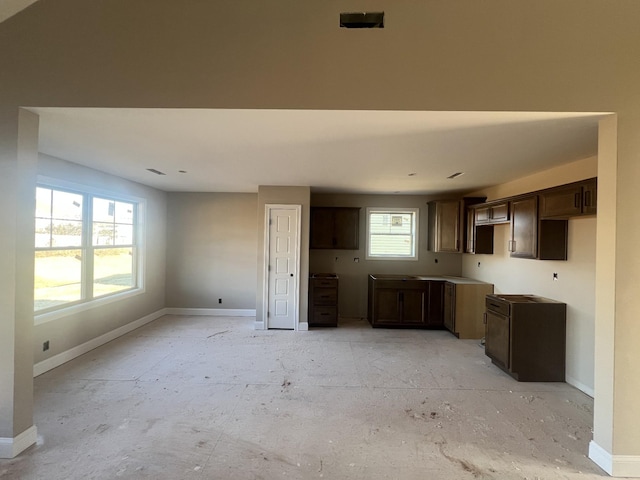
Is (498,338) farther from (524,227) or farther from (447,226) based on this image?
(447,226)

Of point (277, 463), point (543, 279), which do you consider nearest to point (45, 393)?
point (277, 463)

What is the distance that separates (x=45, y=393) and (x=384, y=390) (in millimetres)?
3352

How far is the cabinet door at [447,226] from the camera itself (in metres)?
5.31

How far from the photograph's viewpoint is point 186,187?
18.0 ft

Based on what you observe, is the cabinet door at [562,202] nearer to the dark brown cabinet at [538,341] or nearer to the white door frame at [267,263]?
the dark brown cabinet at [538,341]

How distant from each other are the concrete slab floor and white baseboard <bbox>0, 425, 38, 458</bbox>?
2.3 inches

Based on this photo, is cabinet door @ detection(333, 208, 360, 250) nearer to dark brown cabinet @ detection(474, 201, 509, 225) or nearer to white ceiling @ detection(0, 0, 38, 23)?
dark brown cabinet @ detection(474, 201, 509, 225)

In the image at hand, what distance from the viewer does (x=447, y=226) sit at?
5.38 m

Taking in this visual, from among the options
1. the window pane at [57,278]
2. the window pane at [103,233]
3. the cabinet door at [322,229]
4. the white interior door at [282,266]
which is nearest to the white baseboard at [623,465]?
the white interior door at [282,266]

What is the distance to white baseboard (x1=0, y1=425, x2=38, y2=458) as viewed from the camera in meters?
2.07

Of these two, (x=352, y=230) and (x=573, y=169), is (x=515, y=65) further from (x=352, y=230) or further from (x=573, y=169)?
(x=352, y=230)

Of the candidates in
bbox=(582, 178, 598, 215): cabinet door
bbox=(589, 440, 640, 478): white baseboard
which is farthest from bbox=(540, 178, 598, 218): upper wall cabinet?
bbox=(589, 440, 640, 478): white baseboard

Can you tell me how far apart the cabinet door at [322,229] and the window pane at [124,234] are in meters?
3.17

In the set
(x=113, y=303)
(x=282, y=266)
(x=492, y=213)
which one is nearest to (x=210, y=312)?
(x=113, y=303)
